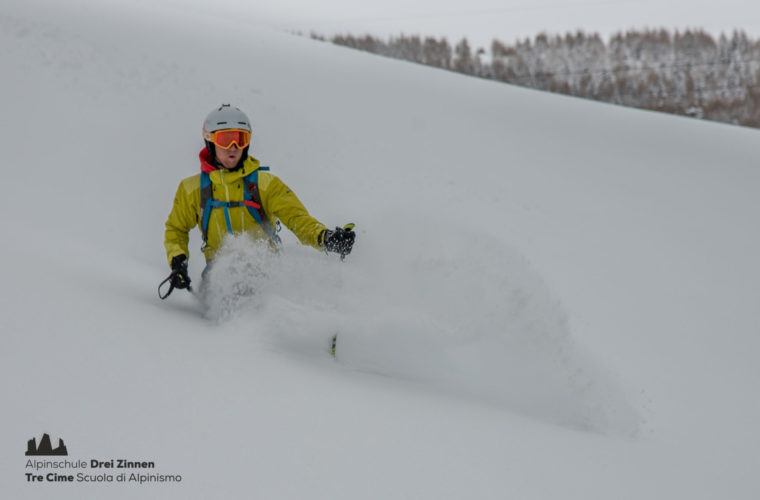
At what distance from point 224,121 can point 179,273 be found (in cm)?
101

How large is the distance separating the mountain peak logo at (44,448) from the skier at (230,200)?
2.00m

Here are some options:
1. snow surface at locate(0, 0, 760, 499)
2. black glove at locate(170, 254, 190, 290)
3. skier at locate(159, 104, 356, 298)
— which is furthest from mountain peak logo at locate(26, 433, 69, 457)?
skier at locate(159, 104, 356, 298)

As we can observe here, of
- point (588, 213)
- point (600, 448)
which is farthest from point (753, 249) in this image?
point (600, 448)

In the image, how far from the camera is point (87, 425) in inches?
77.3

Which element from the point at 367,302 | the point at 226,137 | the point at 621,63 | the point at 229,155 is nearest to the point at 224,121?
the point at 226,137

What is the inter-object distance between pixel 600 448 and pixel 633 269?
5573mm

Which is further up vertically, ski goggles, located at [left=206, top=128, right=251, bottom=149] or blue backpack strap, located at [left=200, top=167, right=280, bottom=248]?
ski goggles, located at [left=206, top=128, right=251, bottom=149]

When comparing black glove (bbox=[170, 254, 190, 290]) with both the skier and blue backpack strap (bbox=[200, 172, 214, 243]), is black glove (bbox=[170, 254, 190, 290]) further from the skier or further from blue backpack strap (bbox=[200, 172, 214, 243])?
blue backpack strap (bbox=[200, 172, 214, 243])

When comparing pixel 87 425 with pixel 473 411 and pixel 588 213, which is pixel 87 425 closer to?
pixel 473 411

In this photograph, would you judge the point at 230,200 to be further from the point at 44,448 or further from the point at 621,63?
the point at 621,63

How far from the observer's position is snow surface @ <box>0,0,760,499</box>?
2121 millimetres

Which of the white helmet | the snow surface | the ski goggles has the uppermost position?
the white helmet

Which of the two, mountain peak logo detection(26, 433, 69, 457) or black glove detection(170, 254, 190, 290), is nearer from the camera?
mountain peak logo detection(26, 433, 69, 457)

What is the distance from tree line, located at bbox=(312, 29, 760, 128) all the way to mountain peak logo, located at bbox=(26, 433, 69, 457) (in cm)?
6903
